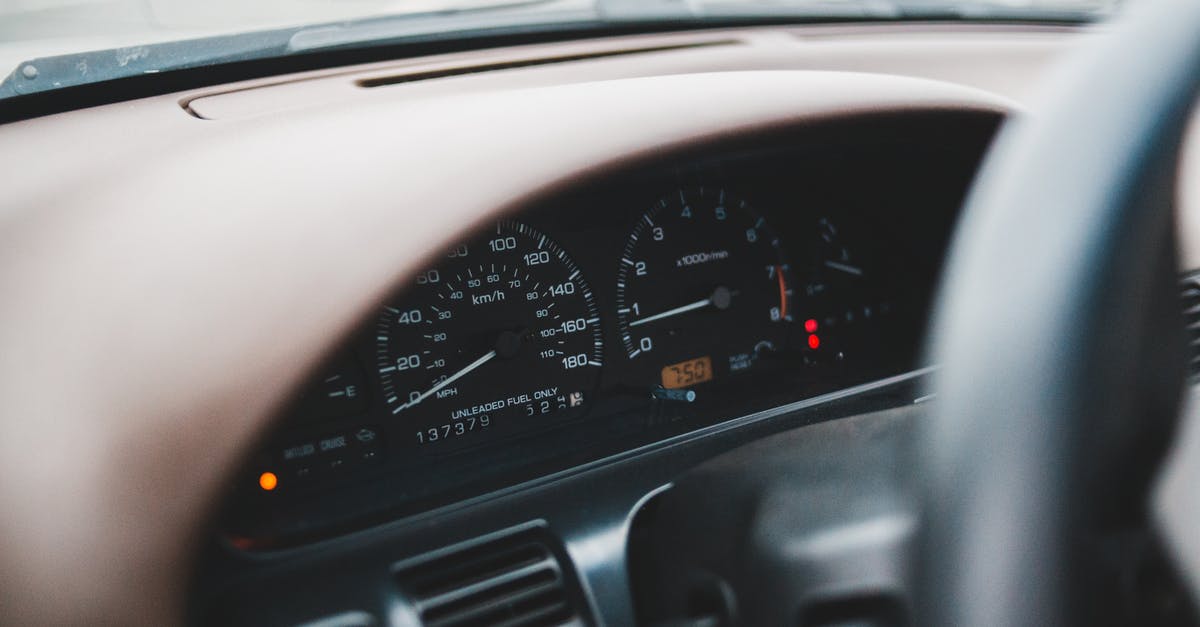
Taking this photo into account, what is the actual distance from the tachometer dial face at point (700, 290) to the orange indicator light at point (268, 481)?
737mm

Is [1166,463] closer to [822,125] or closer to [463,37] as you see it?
[822,125]

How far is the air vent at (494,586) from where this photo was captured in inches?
56.1

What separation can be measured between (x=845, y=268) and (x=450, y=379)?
0.94m

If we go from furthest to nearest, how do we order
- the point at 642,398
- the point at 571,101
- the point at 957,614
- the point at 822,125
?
the point at 642,398 → the point at 822,125 → the point at 571,101 → the point at 957,614

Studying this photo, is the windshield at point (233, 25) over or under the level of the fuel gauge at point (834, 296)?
over

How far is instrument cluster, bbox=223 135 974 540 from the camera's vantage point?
1.77 meters

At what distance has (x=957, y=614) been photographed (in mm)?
711

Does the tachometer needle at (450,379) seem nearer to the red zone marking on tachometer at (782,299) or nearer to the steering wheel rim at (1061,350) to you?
the red zone marking on tachometer at (782,299)

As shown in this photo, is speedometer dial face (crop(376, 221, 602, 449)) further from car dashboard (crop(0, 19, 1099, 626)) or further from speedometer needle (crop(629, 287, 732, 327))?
speedometer needle (crop(629, 287, 732, 327))

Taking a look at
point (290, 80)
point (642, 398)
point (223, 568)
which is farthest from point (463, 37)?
point (223, 568)

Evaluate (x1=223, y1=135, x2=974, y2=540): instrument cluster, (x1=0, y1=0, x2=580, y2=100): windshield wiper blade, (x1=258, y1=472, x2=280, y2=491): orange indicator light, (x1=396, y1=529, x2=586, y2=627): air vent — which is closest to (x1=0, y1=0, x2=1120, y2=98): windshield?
(x1=0, y1=0, x2=580, y2=100): windshield wiper blade

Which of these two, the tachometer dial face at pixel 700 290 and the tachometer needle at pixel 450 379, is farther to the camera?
the tachometer dial face at pixel 700 290

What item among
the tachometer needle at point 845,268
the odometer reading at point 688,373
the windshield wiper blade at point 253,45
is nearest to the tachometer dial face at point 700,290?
the odometer reading at point 688,373

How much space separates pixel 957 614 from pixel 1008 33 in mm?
1999
